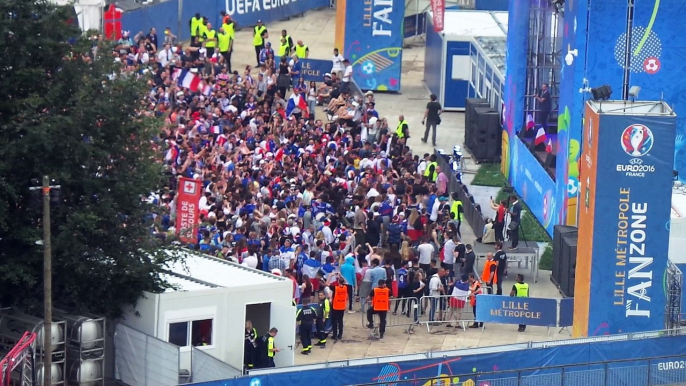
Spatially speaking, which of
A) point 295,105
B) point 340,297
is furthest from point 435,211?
point 295,105

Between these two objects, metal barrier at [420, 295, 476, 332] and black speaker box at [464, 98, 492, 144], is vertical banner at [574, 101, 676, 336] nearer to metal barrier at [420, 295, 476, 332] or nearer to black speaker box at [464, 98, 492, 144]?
metal barrier at [420, 295, 476, 332]

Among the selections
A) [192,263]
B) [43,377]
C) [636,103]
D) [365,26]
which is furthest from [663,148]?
[365,26]

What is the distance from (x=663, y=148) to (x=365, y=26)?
22.7 m

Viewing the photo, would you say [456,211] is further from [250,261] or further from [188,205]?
[188,205]

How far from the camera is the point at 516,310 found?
3136 centimetres

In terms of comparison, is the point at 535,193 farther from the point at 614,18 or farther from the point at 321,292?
the point at 321,292

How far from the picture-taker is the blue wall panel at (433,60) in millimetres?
Answer: 48938

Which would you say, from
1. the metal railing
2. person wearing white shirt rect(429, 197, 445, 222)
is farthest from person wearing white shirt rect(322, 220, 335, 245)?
the metal railing

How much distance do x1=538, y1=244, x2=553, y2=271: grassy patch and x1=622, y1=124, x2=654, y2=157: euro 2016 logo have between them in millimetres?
7729

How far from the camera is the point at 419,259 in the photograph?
33312 mm

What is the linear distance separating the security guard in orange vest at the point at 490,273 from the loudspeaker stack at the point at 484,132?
1184 centimetres

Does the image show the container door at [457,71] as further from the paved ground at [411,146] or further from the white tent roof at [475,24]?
the paved ground at [411,146]

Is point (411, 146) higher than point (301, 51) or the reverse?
the reverse

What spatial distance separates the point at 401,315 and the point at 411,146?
13698mm
